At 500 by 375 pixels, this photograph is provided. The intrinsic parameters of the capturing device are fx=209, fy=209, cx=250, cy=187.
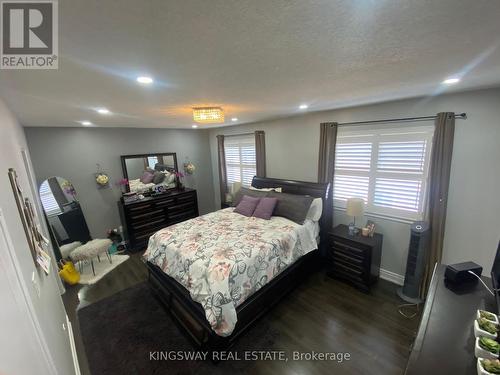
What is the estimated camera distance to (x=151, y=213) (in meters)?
4.29

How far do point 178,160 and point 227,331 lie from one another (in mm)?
4089

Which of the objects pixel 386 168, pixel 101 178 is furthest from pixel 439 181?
pixel 101 178

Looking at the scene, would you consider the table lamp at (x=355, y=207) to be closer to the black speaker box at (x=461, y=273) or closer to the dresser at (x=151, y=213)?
the black speaker box at (x=461, y=273)

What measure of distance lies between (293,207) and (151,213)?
2908mm

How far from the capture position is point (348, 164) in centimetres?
316

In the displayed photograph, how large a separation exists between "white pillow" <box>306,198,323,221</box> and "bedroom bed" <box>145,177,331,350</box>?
3.9 inches

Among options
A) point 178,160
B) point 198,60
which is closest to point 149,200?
point 178,160

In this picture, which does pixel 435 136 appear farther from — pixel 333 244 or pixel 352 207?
pixel 333 244

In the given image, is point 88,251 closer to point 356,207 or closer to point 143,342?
point 143,342

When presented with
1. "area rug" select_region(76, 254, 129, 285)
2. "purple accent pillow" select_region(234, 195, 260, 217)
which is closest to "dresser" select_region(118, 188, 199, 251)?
"area rug" select_region(76, 254, 129, 285)

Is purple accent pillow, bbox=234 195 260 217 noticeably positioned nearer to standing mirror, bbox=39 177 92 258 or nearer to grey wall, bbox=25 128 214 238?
A: grey wall, bbox=25 128 214 238

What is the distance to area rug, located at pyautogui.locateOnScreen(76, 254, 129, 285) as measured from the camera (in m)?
3.22

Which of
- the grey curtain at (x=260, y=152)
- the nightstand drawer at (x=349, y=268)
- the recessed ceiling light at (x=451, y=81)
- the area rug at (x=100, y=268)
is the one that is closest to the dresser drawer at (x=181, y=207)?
the area rug at (x=100, y=268)

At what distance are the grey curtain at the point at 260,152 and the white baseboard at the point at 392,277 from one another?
257cm
